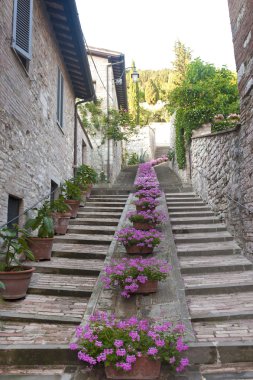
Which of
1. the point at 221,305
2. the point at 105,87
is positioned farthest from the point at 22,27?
the point at 105,87

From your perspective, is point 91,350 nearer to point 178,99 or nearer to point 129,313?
point 129,313

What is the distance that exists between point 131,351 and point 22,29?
4777 millimetres

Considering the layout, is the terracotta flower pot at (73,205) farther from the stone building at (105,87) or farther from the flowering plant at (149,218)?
the stone building at (105,87)

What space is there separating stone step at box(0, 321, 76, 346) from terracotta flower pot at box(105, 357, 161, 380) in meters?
0.69

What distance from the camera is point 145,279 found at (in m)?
3.95

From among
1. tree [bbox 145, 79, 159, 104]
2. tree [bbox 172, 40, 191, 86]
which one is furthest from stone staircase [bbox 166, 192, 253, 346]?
tree [bbox 145, 79, 159, 104]

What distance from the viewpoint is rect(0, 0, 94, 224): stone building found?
4.45 metres

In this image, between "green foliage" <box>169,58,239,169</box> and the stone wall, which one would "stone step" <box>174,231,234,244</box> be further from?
"green foliage" <box>169,58,239,169</box>

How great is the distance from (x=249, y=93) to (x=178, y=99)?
6574mm

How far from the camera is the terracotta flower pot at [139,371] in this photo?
2.57m

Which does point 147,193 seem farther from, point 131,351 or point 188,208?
point 131,351

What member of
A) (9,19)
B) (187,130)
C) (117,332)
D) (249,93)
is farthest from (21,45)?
(187,130)

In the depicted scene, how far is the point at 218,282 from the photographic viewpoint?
14.9 feet

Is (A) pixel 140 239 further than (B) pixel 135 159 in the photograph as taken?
No
